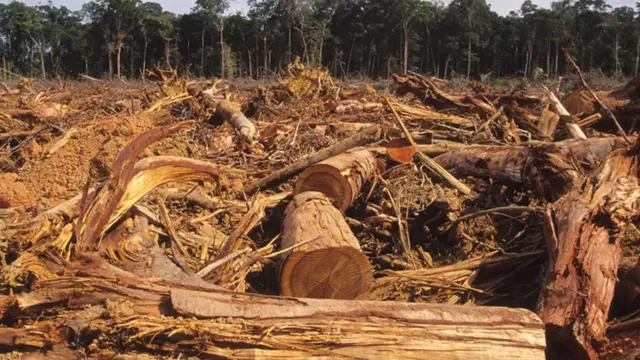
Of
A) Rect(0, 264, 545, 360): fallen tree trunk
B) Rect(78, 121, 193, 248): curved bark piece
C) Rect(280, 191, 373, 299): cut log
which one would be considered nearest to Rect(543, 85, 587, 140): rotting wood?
Rect(280, 191, 373, 299): cut log

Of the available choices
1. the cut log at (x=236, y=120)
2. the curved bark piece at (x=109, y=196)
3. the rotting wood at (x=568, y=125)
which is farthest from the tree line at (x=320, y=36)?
the curved bark piece at (x=109, y=196)

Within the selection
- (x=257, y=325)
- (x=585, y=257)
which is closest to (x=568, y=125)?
(x=585, y=257)

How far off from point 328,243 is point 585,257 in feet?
4.48

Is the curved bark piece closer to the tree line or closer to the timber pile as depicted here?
the timber pile

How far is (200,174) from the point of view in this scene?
4.29 metres

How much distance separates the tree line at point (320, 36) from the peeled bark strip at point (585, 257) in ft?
148

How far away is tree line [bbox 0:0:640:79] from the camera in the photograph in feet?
158

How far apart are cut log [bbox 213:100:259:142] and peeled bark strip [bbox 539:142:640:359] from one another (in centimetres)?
426

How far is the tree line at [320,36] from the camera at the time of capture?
1901 inches

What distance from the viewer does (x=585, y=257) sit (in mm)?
2975

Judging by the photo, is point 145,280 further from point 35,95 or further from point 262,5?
point 262,5

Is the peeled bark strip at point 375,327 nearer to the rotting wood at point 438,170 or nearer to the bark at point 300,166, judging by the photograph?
the rotting wood at point 438,170

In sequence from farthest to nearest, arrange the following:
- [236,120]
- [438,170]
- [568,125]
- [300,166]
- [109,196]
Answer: [236,120] < [568,125] < [300,166] < [438,170] < [109,196]

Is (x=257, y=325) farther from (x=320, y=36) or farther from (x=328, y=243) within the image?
(x=320, y=36)
